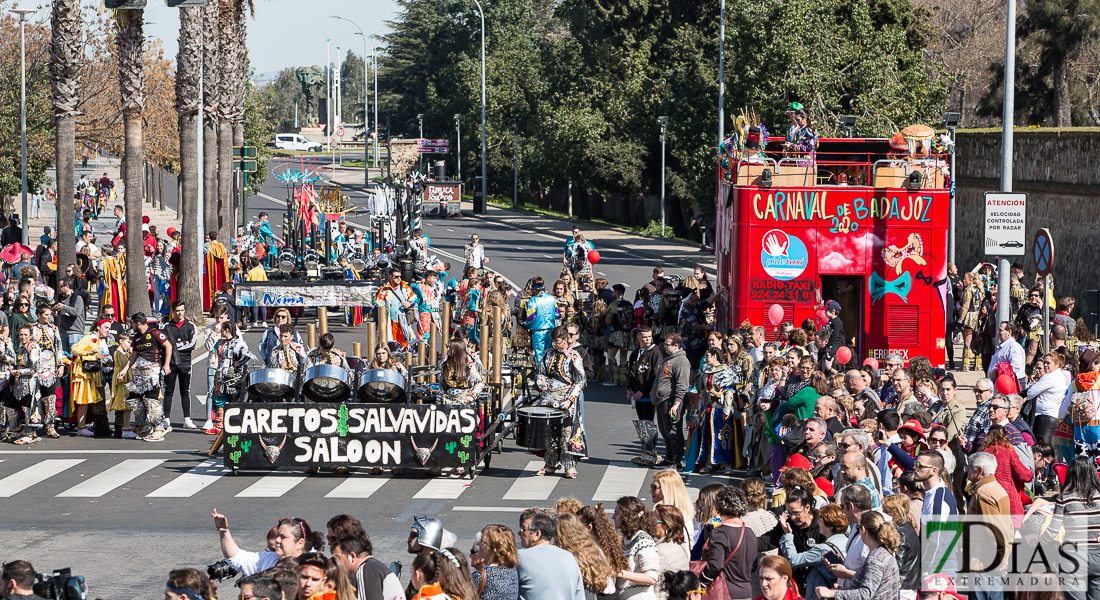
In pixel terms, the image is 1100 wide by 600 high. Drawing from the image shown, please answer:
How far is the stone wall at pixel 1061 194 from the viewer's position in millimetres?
29859

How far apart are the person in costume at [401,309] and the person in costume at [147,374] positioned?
4404 millimetres

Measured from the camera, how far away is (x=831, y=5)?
129ft

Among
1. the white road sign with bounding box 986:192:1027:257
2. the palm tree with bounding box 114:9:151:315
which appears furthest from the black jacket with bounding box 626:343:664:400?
the palm tree with bounding box 114:9:151:315

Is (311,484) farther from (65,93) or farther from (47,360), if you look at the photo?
(65,93)

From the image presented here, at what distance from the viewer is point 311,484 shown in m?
14.9

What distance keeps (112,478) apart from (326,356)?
2.71 m

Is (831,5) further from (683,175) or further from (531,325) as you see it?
(531,325)

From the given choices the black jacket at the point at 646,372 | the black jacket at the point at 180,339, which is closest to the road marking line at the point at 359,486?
the black jacket at the point at 646,372

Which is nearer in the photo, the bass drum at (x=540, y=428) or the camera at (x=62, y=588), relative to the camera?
the camera at (x=62, y=588)

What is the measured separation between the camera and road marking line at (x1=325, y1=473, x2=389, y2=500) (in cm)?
1423

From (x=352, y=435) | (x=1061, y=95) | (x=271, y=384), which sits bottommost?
(x=352, y=435)

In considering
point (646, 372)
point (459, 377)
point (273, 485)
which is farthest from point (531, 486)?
point (273, 485)

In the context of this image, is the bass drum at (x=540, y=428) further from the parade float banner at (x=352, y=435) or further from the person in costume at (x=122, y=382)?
the person in costume at (x=122, y=382)

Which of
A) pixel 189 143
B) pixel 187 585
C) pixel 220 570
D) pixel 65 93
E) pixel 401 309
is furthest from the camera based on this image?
pixel 189 143
